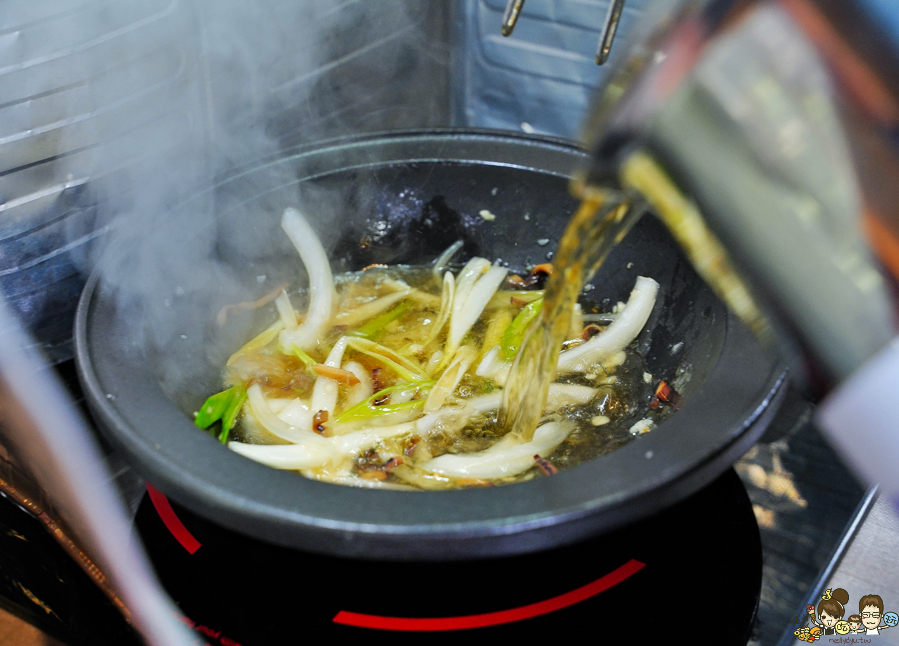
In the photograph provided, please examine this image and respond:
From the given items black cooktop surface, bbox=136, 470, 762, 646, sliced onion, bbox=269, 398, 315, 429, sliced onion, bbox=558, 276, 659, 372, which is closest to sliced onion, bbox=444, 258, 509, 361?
sliced onion, bbox=558, 276, 659, 372

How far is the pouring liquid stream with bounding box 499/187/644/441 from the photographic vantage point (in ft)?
3.35

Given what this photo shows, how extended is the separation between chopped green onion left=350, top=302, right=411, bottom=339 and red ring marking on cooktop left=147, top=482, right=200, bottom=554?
0.61 metres

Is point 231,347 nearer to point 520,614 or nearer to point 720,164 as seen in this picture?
point 520,614

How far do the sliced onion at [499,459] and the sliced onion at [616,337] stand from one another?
29 cm

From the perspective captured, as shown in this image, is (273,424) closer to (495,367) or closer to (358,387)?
(358,387)

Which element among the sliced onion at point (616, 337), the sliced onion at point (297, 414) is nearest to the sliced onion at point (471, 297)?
the sliced onion at point (616, 337)

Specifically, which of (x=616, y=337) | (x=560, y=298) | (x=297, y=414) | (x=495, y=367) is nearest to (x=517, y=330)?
(x=495, y=367)

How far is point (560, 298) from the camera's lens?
1.22 m

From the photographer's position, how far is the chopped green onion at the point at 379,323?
5.72 feet

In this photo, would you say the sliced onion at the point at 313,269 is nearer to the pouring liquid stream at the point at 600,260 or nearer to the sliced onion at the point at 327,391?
the sliced onion at the point at 327,391

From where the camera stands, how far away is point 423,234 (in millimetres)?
1956

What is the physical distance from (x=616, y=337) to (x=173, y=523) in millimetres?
1051

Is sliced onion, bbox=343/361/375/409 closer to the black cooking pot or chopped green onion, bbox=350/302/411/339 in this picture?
chopped green onion, bbox=350/302/411/339

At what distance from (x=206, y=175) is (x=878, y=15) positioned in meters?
1.76
